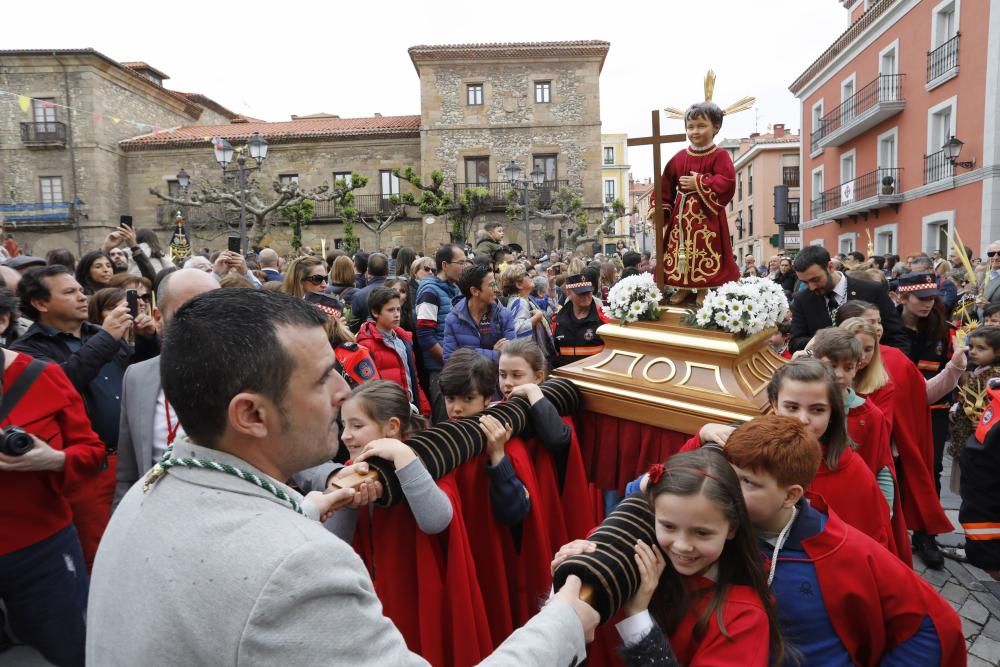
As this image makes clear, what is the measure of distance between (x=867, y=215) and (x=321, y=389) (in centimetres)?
2452

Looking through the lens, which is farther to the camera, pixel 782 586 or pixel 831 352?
pixel 831 352

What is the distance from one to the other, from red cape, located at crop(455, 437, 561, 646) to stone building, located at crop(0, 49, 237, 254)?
106 feet

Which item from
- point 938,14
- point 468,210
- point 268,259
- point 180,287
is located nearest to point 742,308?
point 180,287

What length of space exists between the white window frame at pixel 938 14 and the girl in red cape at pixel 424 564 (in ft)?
66.7

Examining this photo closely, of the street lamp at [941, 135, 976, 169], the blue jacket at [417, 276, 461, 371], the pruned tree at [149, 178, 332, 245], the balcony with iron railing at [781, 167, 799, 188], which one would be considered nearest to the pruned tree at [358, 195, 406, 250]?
the pruned tree at [149, 178, 332, 245]

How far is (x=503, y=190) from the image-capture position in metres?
29.2

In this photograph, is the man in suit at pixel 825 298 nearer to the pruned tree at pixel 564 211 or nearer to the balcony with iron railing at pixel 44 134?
the pruned tree at pixel 564 211

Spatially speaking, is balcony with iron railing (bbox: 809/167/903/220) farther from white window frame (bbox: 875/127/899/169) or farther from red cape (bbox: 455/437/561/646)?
red cape (bbox: 455/437/561/646)

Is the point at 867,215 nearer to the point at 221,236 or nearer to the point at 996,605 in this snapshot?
the point at 996,605

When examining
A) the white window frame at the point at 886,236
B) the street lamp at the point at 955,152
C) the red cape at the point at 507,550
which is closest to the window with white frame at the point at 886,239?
the white window frame at the point at 886,236

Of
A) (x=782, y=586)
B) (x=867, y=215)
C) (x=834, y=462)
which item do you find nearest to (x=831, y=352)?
(x=834, y=462)

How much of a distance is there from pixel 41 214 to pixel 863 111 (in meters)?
33.3

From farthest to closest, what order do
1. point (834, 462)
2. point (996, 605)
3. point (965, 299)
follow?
1. point (965, 299)
2. point (996, 605)
3. point (834, 462)

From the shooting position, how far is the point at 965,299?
772 cm
